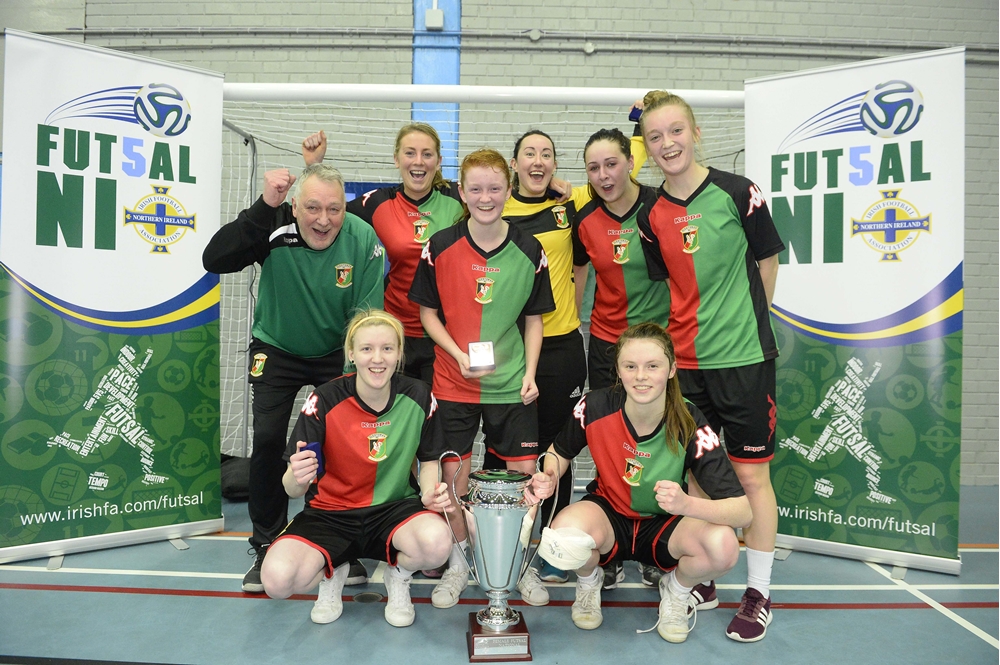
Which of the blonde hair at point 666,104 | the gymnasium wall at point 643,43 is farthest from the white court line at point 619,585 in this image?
the gymnasium wall at point 643,43

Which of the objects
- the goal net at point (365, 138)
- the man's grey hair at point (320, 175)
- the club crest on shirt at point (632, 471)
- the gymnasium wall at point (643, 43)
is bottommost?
the club crest on shirt at point (632, 471)

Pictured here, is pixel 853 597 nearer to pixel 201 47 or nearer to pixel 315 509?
pixel 315 509

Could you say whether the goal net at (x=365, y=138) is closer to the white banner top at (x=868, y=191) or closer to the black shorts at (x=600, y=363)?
the white banner top at (x=868, y=191)

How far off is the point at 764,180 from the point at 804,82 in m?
0.53

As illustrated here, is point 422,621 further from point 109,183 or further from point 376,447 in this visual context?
point 109,183

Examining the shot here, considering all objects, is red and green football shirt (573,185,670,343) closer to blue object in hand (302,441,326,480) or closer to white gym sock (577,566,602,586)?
white gym sock (577,566,602,586)

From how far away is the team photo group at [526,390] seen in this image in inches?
94.0

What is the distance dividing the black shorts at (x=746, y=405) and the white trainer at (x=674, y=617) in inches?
22.5

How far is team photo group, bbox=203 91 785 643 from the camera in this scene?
2389 mm

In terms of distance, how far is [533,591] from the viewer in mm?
2701

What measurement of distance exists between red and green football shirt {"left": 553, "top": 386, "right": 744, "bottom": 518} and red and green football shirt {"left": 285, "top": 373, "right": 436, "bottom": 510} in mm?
590

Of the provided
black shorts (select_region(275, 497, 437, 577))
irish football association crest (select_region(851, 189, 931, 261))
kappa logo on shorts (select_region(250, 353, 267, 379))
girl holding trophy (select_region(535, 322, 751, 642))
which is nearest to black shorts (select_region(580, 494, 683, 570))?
girl holding trophy (select_region(535, 322, 751, 642))

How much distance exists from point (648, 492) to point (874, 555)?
1624mm

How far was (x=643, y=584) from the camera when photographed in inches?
117
